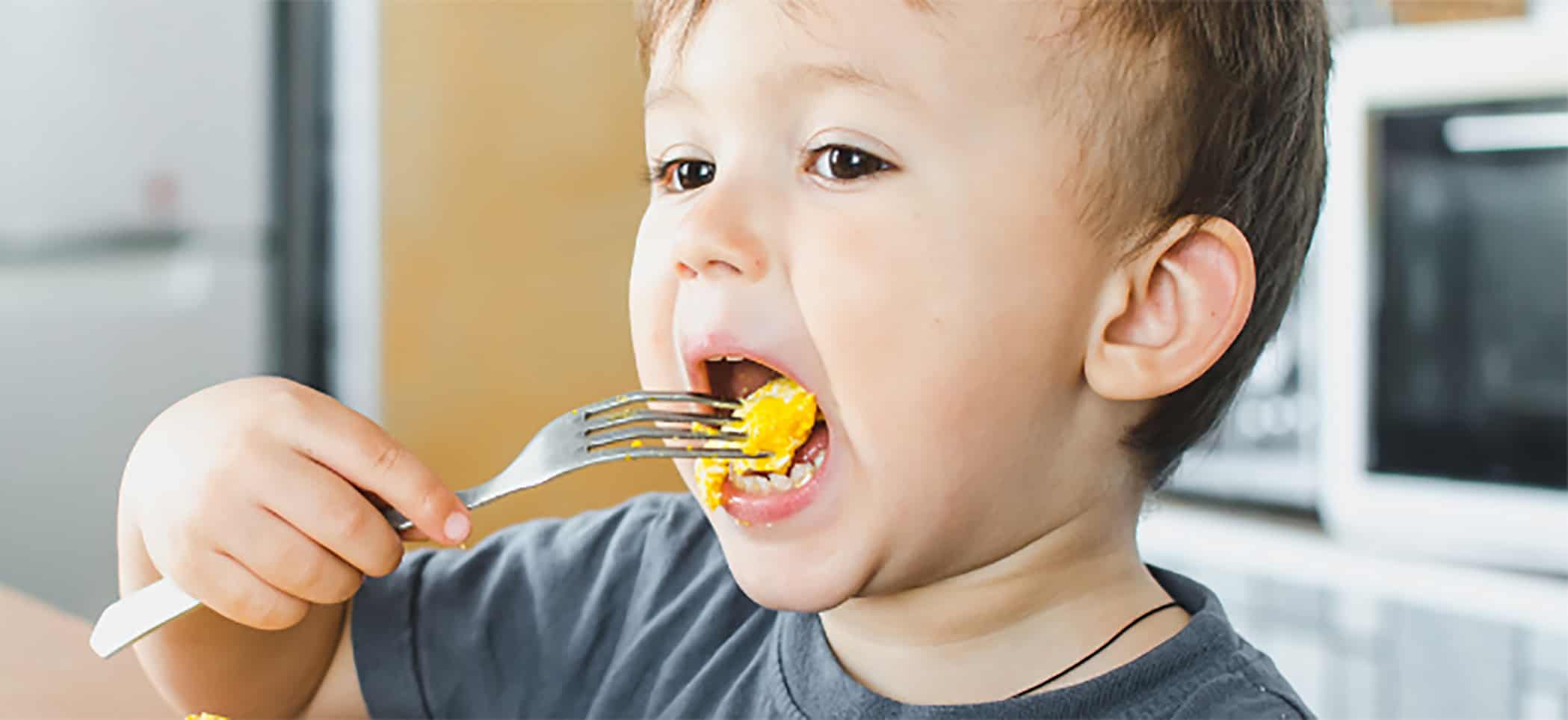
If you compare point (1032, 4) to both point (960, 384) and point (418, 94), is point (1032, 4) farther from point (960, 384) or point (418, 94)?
point (418, 94)

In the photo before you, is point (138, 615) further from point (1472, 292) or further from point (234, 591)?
point (1472, 292)

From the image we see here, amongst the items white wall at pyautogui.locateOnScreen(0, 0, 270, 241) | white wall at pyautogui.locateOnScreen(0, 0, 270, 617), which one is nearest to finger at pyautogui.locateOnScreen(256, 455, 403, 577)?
white wall at pyautogui.locateOnScreen(0, 0, 270, 617)


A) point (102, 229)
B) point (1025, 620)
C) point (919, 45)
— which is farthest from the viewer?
point (102, 229)

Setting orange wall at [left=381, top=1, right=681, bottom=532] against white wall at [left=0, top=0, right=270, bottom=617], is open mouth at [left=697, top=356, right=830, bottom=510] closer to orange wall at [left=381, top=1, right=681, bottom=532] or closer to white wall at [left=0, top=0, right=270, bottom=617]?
white wall at [left=0, top=0, right=270, bottom=617]

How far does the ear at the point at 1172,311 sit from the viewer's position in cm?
79

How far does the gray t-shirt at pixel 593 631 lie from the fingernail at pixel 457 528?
246 millimetres

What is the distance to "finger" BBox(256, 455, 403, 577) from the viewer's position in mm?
779

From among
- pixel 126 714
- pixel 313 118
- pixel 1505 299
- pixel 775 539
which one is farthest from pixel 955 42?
pixel 313 118

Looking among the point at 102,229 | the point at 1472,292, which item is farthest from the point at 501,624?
the point at 102,229

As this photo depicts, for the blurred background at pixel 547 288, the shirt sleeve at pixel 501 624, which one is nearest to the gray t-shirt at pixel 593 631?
the shirt sleeve at pixel 501 624

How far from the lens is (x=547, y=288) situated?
10.8 ft

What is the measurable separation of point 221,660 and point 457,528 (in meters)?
0.28

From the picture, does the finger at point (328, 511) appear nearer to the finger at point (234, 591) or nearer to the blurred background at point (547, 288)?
the finger at point (234, 591)

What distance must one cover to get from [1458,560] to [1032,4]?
1.55 metres
